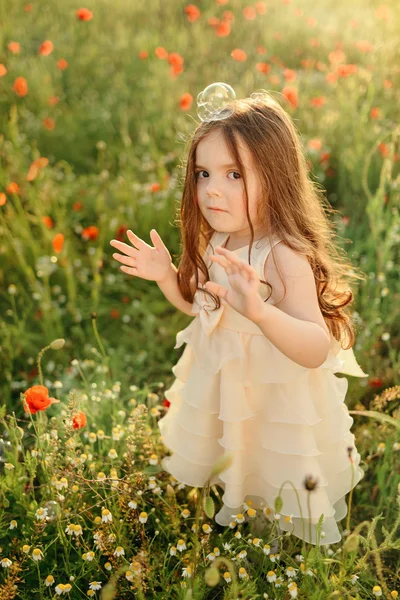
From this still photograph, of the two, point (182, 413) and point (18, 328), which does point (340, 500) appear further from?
point (18, 328)

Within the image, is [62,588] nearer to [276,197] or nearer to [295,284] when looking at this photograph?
[295,284]

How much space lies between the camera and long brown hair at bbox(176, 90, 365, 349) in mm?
1818

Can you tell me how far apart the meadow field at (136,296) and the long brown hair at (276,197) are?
408 millimetres

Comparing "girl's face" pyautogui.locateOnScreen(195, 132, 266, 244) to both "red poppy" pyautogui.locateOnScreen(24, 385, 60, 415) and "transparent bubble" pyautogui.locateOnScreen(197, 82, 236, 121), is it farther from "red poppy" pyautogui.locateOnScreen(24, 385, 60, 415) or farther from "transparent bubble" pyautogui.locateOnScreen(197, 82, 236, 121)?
"red poppy" pyautogui.locateOnScreen(24, 385, 60, 415)

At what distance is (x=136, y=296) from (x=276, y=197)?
192 centimetres

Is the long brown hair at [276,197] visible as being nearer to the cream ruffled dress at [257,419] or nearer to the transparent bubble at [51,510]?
the cream ruffled dress at [257,419]

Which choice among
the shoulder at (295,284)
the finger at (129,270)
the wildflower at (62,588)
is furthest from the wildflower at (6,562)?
the shoulder at (295,284)

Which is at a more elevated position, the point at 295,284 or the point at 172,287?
the point at 295,284

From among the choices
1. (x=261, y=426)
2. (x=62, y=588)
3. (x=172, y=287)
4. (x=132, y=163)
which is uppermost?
(x=132, y=163)

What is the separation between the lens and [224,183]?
181 cm

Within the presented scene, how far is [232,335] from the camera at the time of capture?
1979 millimetres

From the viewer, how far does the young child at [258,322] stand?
1806 mm

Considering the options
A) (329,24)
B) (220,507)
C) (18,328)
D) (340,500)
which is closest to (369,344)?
(340,500)

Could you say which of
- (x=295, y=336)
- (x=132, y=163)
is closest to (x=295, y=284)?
(x=295, y=336)
